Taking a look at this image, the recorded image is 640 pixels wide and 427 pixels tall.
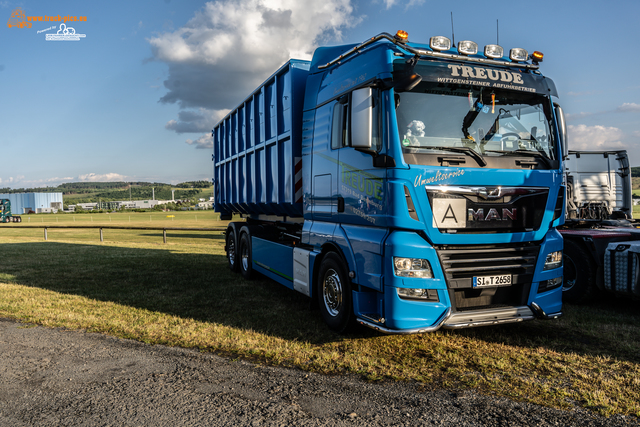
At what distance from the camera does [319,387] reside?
4012 millimetres

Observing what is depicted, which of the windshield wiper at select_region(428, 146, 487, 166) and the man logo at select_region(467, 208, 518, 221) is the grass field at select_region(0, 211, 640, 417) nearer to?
the man logo at select_region(467, 208, 518, 221)

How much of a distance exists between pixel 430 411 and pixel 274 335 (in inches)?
97.6

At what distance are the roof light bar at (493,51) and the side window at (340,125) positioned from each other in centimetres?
168

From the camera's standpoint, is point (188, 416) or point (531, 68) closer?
point (188, 416)

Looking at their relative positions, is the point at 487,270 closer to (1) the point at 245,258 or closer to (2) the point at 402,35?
→ (2) the point at 402,35

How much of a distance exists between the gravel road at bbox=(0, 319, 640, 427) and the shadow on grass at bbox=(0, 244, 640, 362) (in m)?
1.31

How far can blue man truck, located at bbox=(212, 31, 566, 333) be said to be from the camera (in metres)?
4.58

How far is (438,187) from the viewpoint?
4566 mm

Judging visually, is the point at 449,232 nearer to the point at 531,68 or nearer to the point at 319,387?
the point at 319,387

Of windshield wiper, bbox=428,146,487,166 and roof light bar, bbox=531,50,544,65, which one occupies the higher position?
roof light bar, bbox=531,50,544,65

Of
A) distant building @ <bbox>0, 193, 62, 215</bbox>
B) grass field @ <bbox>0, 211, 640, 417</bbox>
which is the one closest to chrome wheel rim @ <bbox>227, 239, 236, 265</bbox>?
grass field @ <bbox>0, 211, 640, 417</bbox>

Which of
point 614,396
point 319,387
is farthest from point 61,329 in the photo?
point 614,396

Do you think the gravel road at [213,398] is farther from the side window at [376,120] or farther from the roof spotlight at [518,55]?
the roof spotlight at [518,55]

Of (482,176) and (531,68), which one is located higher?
(531,68)
